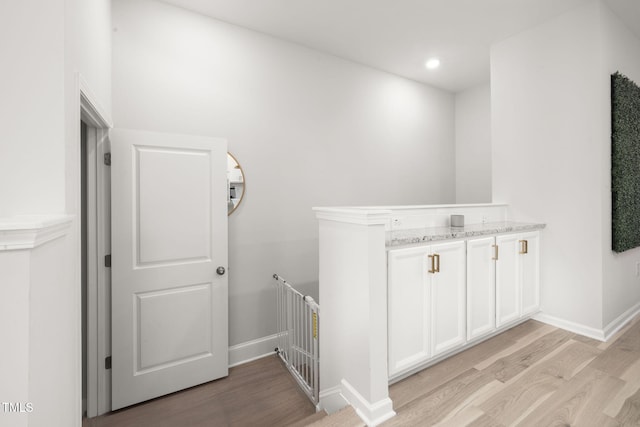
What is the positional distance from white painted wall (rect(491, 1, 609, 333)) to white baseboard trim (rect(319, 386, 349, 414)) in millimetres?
2271

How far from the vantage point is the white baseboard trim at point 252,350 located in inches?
103

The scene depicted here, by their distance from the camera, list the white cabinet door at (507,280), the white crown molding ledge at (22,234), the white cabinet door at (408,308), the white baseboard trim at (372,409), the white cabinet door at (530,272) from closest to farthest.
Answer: the white crown molding ledge at (22,234)
the white baseboard trim at (372,409)
the white cabinet door at (408,308)
the white cabinet door at (507,280)
the white cabinet door at (530,272)

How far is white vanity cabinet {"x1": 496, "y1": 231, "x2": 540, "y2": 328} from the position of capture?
235cm

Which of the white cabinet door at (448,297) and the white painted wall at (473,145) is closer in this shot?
the white cabinet door at (448,297)

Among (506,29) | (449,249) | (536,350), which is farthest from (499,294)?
(506,29)

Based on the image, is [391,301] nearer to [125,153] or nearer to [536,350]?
[536,350]

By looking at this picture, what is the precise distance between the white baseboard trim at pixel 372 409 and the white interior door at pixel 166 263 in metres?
1.29

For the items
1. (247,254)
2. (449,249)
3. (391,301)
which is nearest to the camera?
(391,301)

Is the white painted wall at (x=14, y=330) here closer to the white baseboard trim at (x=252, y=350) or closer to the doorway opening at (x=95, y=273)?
the doorway opening at (x=95, y=273)

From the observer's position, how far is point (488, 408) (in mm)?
1615

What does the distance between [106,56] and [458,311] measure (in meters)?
3.12

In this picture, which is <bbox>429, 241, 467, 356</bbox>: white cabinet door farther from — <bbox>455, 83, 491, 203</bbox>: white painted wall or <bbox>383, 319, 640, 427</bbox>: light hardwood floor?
<bbox>455, 83, 491, 203</bbox>: white painted wall

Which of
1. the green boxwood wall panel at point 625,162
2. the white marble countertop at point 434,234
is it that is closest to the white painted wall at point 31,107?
the white marble countertop at point 434,234

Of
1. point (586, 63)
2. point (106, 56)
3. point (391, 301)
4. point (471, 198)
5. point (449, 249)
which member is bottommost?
point (391, 301)
